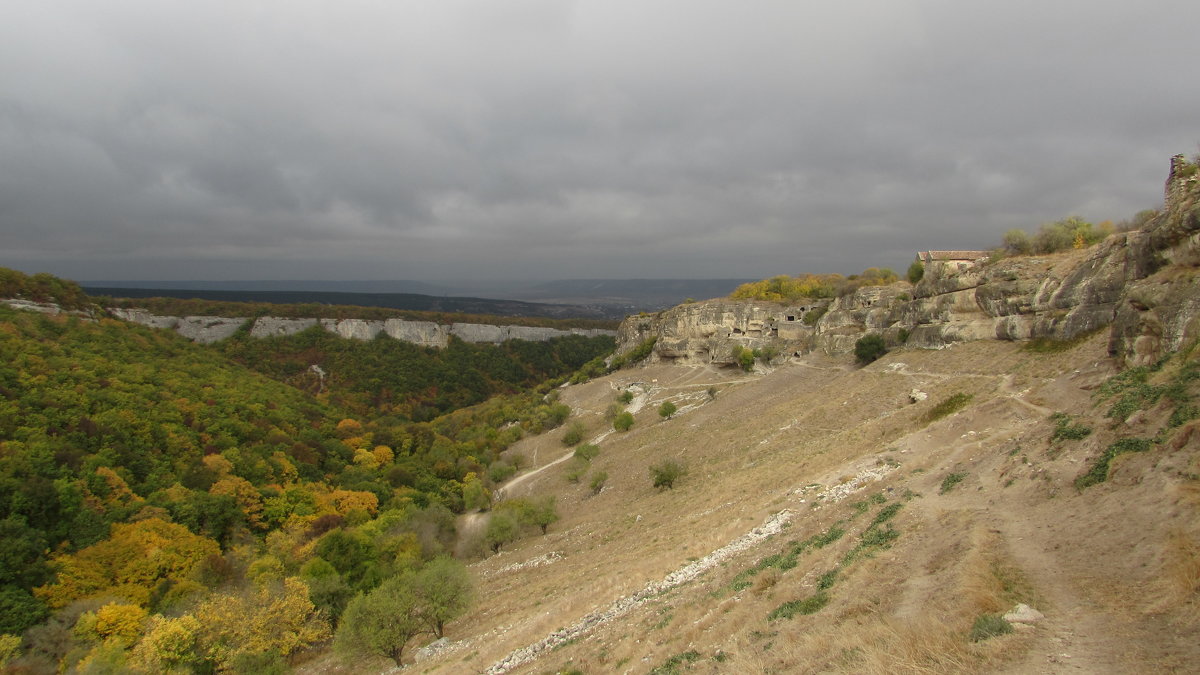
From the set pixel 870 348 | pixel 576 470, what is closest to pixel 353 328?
pixel 576 470

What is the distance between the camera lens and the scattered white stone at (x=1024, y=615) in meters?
7.23

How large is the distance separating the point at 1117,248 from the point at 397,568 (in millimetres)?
38977

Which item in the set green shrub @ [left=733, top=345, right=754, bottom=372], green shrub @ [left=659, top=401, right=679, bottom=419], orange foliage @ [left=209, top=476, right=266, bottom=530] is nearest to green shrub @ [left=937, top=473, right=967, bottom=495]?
green shrub @ [left=659, top=401, right=679, bottom=419]

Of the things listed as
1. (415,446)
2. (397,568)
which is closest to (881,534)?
(397,568)

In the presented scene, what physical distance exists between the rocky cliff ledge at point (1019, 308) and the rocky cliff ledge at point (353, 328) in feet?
230

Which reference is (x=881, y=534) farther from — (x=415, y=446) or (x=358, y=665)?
(x=415, y=446)

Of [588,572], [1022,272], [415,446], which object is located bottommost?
[415,446]

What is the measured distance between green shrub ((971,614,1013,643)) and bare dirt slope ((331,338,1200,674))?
16cm

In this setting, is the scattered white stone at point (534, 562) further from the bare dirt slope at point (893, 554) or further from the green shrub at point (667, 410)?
the green shrub at point (667, 410)

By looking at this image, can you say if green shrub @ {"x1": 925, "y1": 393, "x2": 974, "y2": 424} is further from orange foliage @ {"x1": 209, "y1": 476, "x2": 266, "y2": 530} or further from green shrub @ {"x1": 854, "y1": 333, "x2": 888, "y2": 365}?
orange foliage @ {"x1": 209, "y1": 476, "x2": 266, "y2": 530}

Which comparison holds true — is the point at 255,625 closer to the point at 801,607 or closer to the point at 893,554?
the point at 801,607

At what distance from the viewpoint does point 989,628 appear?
7000 mm

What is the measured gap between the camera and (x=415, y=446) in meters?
62.7

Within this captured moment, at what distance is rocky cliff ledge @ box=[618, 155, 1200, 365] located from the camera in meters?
17.3
